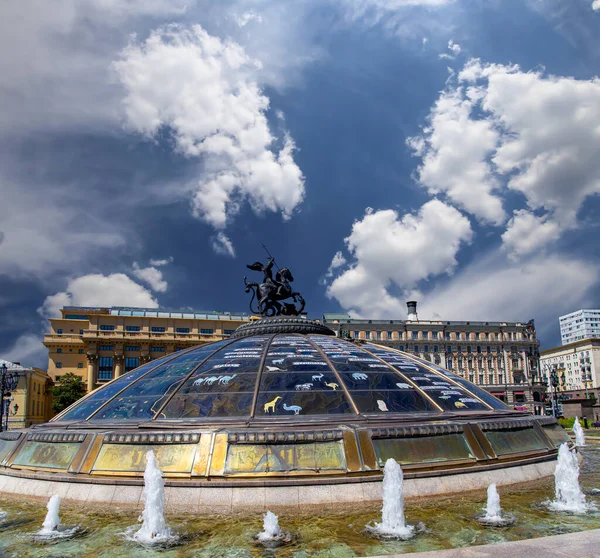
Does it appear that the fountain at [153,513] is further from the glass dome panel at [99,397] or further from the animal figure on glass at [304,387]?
the glass dome panel at [99,397]

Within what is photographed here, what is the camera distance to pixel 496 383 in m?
76.7

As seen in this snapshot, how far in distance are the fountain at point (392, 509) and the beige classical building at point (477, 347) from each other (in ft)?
218

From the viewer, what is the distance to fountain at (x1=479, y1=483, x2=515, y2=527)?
6.82 metres

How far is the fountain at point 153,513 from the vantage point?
650 cm

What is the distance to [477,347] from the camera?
77.1 meters

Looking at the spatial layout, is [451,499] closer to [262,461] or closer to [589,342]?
[262,461]

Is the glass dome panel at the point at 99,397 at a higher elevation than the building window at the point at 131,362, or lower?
lower

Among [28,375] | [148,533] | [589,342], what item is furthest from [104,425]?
[589,342]

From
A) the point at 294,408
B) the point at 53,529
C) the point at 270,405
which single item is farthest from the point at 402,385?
the point at 53,529

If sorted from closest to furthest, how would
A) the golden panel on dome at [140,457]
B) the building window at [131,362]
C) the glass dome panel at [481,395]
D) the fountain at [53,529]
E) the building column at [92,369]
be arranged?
the fountain at [53,529] < the golden panel on dome at [140,457] < the glass dome panel at [481,395] < the building column at [92,369] < the building window at [131,362]

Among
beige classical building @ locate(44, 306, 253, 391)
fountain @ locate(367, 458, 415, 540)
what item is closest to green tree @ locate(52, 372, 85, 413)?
beige classical building @ locate(44, 306, 253, 391)

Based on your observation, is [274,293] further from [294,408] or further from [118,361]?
[118,361]

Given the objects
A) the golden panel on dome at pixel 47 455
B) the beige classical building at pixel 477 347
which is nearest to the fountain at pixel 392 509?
the golden panel on dome at pixel 47 455

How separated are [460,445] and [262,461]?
374 centimetres
